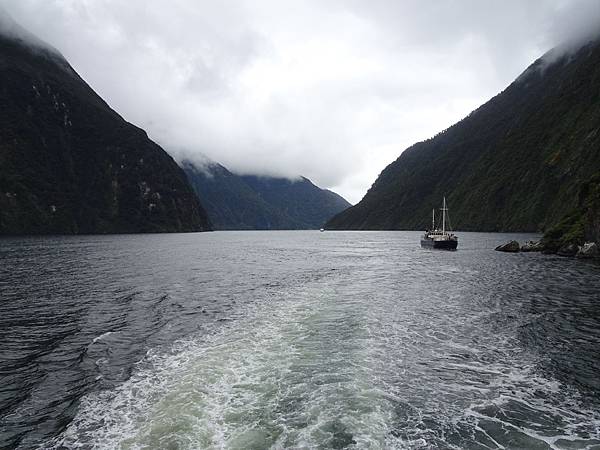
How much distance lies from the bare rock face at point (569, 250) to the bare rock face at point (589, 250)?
5.43 meters

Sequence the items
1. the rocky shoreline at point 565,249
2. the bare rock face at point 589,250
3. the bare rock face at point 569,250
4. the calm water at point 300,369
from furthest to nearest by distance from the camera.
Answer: the bare rock face at point 569,250 < the rocky shoreline at point 565,249 < the bare rock face at point 589,250 < the calm water at point 300,369

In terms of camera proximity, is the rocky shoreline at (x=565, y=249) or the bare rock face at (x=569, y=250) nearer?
the rocky shoreline at (x=565, y=249)

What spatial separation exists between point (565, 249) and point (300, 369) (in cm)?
7213

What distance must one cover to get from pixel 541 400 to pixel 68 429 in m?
15.7

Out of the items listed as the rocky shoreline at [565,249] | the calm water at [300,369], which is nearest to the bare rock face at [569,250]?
the rocky shoreline at [565,249]

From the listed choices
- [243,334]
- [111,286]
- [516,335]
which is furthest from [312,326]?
[111,286]

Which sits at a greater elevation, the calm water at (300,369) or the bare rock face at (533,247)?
the bare rock face at (533,247)

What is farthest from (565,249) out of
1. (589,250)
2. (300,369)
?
(300,369)

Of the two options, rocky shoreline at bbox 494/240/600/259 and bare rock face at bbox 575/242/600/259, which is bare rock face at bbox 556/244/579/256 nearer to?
rocky shoreline at bbox 494/240/600/259

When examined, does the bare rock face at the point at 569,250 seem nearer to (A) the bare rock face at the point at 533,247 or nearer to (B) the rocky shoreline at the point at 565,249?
(B) the rocky shoreline at the point at 565,249

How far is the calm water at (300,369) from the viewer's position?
11.7m

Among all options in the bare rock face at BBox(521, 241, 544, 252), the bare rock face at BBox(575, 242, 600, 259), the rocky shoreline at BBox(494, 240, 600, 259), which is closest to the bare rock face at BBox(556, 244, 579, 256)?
the rocky shoreline at BBox(494, 240, 600, 259)

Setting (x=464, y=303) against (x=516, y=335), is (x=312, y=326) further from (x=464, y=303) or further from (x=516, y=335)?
(x=464, y=303)

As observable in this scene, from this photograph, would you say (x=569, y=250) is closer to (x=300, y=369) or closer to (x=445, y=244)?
(x=445, y=244)
